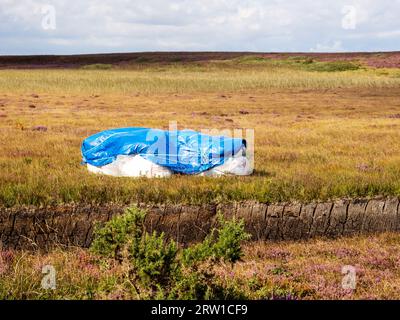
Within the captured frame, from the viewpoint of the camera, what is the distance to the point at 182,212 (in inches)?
481

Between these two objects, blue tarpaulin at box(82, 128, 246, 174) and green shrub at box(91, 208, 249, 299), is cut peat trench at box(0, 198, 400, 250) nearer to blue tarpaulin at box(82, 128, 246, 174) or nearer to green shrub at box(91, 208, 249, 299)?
A: blue tarpaulin at box(82, 128, 246, 174)

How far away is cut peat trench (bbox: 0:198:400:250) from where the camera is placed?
1180cm

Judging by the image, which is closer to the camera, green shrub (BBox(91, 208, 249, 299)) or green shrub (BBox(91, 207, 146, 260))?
green shrub (BBox(91, 208, 249, 299))

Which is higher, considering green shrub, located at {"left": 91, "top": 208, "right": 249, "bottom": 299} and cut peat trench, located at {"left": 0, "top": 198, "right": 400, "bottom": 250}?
green shrub, located at {"left": 91, "top": 208, "right": 249, "bottom": 299}

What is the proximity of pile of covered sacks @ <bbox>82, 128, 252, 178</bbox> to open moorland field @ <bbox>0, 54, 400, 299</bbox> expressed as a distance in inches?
21.1

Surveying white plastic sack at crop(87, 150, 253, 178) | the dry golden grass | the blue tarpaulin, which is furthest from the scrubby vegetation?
the blue tarpaulin

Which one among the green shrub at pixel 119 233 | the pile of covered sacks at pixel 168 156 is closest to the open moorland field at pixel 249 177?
the green shrub at pixel 119 233

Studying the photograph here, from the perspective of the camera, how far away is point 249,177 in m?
14.4

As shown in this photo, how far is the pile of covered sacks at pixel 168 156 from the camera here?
14.5m

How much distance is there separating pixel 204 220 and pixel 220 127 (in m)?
14.8
